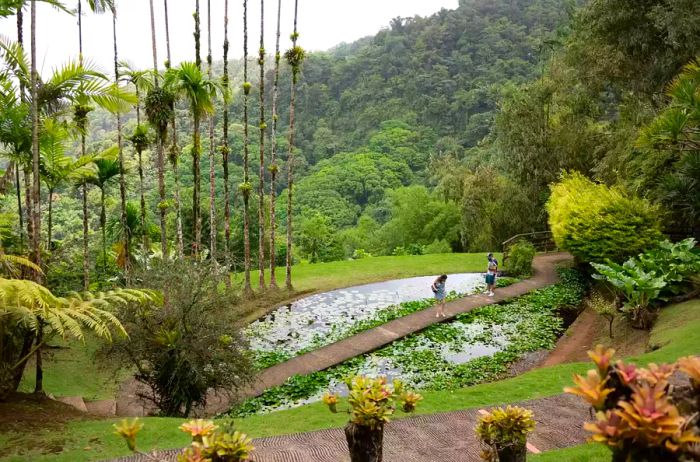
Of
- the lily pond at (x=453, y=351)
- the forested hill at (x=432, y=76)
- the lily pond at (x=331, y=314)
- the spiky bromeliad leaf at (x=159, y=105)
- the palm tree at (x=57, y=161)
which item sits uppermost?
the forested hill at (x=432, y=76)

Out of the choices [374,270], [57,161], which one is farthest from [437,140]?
[57,161]

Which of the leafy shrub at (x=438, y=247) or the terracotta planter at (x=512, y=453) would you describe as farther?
the leafy shrub at (x=438, y=247)

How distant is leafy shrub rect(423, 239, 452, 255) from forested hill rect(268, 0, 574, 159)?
1883 centimetres

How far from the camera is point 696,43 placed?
52.9 feet

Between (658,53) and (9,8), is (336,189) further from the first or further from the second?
(9,8)

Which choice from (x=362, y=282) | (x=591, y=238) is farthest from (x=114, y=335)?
(x=591, y=238)

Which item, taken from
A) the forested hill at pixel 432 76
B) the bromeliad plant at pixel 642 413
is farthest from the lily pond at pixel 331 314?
the forested hill at pixel 432 76

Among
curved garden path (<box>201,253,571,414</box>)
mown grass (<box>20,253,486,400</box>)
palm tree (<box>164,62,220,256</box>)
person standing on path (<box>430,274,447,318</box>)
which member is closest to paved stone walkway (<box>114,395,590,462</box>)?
curved garden path (<box>201,253,571,414</box>)

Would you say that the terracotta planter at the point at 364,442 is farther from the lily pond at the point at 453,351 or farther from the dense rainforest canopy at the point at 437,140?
the dense rainforest canopy at the point at 437,140

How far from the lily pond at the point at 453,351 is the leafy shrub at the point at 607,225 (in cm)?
176

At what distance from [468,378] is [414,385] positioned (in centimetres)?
121

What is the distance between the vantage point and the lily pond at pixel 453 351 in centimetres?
1006

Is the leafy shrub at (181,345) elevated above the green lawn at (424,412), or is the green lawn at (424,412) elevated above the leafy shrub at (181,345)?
the leafy shrub at (181,345)

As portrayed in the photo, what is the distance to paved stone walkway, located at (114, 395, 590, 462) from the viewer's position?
602cm
